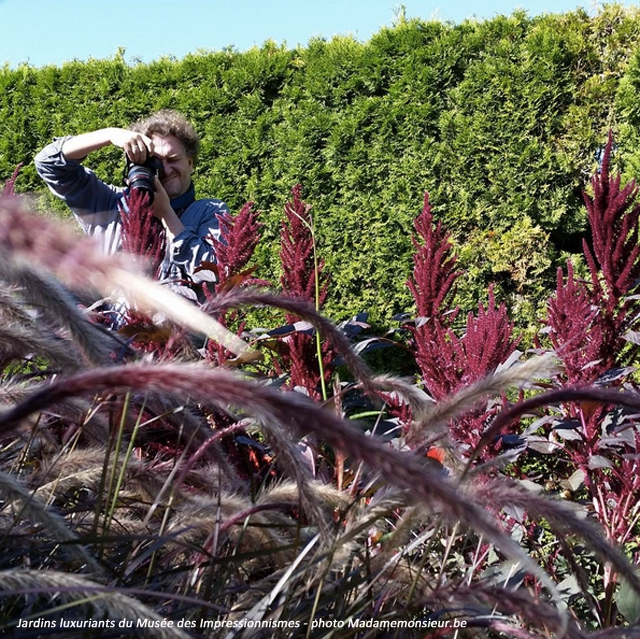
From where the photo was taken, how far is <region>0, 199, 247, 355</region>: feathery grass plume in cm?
54

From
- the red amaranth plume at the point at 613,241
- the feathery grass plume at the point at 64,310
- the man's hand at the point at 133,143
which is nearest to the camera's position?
the feathery grass plume at the point at 64,310

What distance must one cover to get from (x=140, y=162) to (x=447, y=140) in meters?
3.51

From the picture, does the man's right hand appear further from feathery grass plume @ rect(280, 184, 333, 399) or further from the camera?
feathery grass plume @ rect(280, 184, 333, 399)

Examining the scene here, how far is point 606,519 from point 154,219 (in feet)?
7.23

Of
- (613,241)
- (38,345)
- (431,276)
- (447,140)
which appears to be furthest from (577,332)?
(447,140)

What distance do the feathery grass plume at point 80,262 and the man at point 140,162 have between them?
8.32 ft

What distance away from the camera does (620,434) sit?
1975mm

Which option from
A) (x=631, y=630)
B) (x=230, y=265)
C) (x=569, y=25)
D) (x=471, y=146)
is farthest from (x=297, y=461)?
(x=569, y=25)

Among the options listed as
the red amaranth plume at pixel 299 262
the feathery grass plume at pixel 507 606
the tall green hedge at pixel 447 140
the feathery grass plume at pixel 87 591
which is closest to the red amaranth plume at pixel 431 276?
the red amaranth plume at pixel 299 262

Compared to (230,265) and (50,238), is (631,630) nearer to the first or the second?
(50,238)

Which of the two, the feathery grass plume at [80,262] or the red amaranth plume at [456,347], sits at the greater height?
the feathery grass plume at [80,262]

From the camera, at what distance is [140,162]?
3.11 metres

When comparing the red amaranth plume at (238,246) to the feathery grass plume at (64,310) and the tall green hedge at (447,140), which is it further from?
the tall green hedge at (447,140)

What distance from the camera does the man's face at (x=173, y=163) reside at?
3.38m
